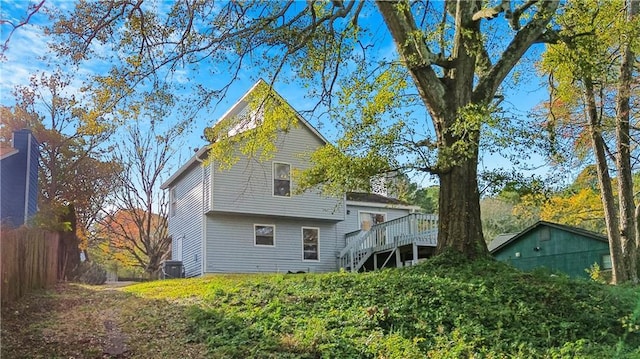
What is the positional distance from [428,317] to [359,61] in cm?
519

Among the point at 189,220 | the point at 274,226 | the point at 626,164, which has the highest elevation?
the point at 626,164

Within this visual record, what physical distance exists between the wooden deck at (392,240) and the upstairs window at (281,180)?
3183mm

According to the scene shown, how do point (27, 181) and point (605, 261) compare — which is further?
point (605, 261)

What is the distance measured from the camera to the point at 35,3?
23.4 ft

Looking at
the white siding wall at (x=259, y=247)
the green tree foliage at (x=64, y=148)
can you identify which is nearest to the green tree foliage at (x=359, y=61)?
the white siding wall at (x=259, y=247)

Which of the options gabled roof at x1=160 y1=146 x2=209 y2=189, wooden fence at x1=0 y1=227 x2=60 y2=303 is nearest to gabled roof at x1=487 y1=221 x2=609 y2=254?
gabled roof at x1=160 y1=146 x2=209 y2=189

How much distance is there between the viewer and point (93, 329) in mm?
6504

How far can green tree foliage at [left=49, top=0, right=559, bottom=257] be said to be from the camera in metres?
8.09

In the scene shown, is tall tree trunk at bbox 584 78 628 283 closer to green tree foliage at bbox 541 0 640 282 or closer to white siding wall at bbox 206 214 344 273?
green tree foliage at bbox 541 0 640 282

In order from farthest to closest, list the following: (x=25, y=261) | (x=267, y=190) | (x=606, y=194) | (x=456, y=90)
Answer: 1. (x=267, y=190)
2. (x=606, y=194)
3. (x=456, y=90)
4. (x=25, y=261)

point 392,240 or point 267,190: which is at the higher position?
point 267,190

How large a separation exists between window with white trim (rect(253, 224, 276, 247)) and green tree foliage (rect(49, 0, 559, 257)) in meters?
9.05

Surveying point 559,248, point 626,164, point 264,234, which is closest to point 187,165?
point 264,234

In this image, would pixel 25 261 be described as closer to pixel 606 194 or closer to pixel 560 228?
pixel 606 194
